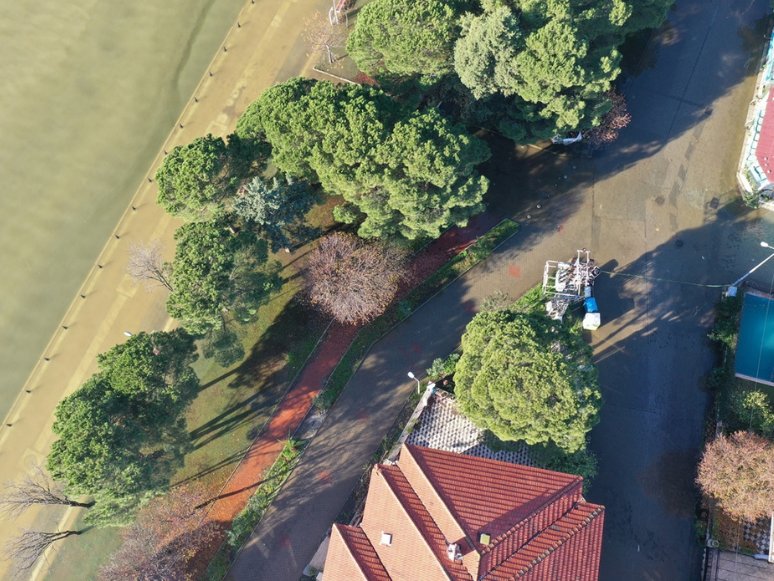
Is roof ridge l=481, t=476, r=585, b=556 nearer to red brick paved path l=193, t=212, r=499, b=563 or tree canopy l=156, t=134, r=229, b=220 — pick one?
red brick paved path l=193, t=212, r=499, b=563

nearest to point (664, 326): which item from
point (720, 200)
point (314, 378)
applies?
point (720, 200)

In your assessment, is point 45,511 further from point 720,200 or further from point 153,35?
point 720,200

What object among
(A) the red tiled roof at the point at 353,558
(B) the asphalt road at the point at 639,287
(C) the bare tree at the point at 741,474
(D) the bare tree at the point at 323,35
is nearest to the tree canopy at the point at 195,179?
(D) the bare tree at the point at 323,35

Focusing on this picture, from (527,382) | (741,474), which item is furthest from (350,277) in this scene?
(741,474)

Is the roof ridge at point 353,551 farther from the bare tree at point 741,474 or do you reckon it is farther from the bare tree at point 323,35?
the bare tree at point 323,35

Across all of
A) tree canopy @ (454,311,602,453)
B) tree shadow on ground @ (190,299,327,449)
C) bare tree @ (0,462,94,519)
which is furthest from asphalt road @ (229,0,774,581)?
bare tree @ (0,462,94,519)

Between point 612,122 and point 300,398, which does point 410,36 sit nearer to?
point 612,122
